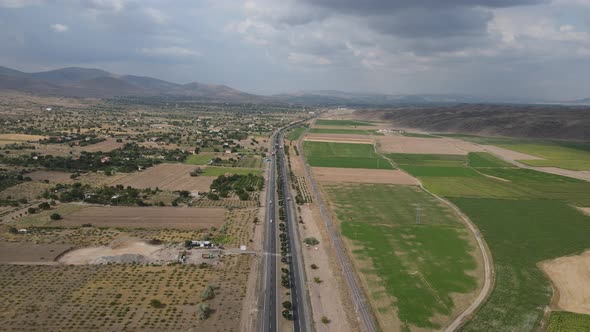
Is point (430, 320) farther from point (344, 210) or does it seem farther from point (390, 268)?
point (344, 210)

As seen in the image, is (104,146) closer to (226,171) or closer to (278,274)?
(226,171)

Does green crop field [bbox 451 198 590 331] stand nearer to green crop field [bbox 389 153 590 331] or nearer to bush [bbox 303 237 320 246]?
green crop field [bbox 389 153 590 331]

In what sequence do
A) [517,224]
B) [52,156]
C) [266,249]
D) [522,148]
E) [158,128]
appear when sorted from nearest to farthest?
[266,249], [517,224], [52,156], [522,148], [158,128]

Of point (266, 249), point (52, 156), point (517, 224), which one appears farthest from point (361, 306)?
point (52, 156)

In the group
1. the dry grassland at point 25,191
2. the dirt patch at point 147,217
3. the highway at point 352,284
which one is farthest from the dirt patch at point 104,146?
the highway at point 352,284

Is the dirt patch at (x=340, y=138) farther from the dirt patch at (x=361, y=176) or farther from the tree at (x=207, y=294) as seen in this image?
the tree at (x=207, y=294)

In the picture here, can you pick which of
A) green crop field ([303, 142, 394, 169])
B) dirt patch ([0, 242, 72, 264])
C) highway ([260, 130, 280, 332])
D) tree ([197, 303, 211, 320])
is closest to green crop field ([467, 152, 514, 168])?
green crop field ([303, 142, 394, 169])

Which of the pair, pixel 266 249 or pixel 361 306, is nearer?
pixel 361 306
